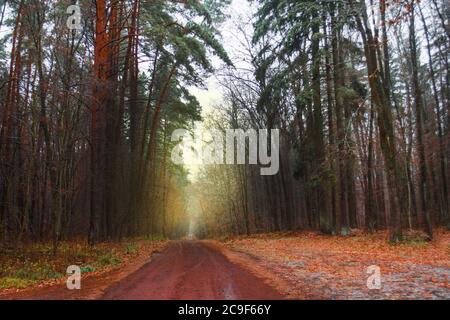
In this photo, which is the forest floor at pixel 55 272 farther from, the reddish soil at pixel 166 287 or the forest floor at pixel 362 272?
the forest floor at pixel 362 272

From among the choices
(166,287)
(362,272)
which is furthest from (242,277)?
(362,272)

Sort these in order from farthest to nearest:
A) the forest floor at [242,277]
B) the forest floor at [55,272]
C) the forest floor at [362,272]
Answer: the forest floor at [55,272] < the forest floor at [242,277] < the forest floor at [362,272]

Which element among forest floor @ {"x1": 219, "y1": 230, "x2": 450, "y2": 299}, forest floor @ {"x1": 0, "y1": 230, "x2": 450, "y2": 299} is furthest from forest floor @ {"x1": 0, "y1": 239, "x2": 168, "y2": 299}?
forest floor @ {"x1": 219, "y1": 230, "x2": 450, "y2": 299}

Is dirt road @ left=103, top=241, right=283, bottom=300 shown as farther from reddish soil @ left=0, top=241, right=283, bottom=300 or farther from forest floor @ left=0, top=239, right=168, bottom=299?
forest floor @ left=0, top=239, right=168, bottom=299

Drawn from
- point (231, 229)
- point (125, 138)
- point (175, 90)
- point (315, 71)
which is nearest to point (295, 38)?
point (315, 71)

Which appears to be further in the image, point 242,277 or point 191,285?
point 242,277

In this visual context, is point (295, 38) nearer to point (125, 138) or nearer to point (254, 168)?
point (125, 138)

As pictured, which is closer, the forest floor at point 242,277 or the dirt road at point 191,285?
the dirt road at point 191,285

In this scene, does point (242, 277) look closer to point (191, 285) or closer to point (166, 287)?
point (191, 285)

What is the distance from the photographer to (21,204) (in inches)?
920

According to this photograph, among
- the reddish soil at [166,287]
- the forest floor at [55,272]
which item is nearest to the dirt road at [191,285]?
the reddish soil at [166,287]

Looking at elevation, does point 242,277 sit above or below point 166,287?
below

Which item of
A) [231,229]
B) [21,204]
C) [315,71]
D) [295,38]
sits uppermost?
[295,38]

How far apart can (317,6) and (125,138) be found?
55.0 ft
